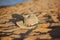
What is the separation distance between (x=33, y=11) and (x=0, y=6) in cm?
39

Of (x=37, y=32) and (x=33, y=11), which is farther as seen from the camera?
(x=33, y=11)

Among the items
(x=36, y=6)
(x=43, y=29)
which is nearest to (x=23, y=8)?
(x=36, y=6)

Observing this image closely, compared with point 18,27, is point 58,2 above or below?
above

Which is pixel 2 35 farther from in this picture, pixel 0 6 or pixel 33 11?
pixel 0 6

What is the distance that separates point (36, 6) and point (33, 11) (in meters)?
0.15

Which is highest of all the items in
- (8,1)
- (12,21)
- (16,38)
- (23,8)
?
(8,1)

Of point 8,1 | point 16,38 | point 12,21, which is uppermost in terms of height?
point 8,1

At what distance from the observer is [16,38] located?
0.90 meters

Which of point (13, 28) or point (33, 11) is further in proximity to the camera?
point (33, 11)

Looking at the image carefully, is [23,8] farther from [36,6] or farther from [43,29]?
[43,29]

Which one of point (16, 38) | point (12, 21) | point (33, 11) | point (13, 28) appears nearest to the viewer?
point (16, 38)

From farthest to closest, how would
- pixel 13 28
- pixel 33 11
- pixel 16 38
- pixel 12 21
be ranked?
pixel 33 11
pixel 12 21
pixel 13 28
pixel 16 38

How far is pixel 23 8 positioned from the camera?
1.41 metres

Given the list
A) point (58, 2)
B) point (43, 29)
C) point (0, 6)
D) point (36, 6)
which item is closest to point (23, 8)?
point (36, 6)
